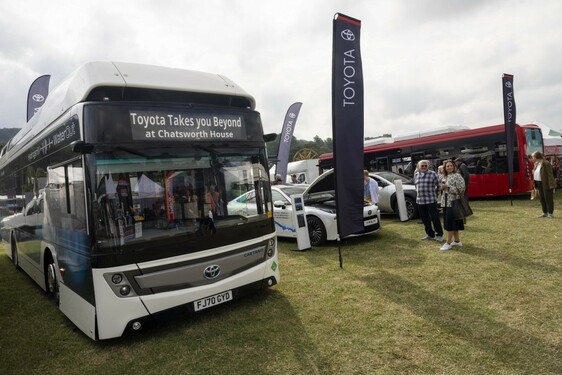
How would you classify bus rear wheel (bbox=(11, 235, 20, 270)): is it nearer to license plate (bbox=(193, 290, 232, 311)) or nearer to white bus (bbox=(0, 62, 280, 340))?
white bus (bbox=(0, 62, 280, 340))

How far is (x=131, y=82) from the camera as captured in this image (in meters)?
4.27

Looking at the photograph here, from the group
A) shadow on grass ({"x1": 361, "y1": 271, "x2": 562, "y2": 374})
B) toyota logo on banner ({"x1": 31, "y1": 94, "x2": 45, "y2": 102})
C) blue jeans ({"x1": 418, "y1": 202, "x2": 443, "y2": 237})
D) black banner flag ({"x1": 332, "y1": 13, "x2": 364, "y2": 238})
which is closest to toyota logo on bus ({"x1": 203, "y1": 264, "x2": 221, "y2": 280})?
shadow on grass ({"x1": 361, "y1": 271, "x2": 562, "y2": 374})

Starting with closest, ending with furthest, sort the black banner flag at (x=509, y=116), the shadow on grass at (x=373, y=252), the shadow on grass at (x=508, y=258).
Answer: the shadow on grass at (x=508, y=258) < the shadow on grass at (x=373, y=252) < the black banner flag at (x=509, y=116)

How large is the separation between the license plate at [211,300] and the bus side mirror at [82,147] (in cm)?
204

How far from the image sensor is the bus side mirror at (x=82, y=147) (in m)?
3.74

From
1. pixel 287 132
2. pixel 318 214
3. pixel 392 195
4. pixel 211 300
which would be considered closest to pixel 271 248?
pixel 211 300

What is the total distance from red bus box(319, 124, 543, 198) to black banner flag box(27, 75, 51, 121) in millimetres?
15545

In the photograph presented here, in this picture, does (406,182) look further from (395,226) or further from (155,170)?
(155,170)

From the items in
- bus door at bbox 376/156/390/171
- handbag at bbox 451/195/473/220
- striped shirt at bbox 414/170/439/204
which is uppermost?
bus door at bbox 376/156/390/171

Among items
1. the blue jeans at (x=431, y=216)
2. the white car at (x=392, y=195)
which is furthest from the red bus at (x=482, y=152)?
the blue jeans at (x=431, y=216)

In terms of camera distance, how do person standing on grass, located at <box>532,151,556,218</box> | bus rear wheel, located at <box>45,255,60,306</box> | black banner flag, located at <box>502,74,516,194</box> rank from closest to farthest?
bus rear wheel, located at <box>45,255,60,306</box>, person standing on grass, located at <box>532,151,556,218</box>, black banner flag, located at <box>502,74,516,194</box>

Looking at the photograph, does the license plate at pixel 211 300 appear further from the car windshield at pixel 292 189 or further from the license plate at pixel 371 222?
the car windshield at pixel 292 189

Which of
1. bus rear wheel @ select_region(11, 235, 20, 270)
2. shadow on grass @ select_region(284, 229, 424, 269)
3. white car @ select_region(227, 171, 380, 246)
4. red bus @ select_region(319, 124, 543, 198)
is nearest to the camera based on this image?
shadow on grass @ select_region(284, 229, 424, 269)

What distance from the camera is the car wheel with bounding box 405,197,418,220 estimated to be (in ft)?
37.4
